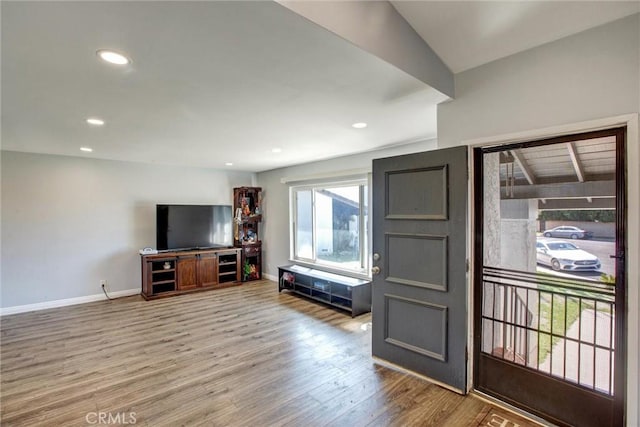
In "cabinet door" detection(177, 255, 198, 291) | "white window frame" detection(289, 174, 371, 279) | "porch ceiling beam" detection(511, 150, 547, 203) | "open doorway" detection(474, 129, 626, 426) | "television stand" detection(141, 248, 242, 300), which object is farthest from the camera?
"cabinet door" detection(177, 255, 198, 291)

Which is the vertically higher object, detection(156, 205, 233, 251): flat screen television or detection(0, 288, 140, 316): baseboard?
detection(156, 205, 233, 251): flat screen television

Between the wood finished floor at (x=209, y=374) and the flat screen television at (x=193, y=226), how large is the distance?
1.52 metres

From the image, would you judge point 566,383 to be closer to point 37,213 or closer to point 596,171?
point 596,171

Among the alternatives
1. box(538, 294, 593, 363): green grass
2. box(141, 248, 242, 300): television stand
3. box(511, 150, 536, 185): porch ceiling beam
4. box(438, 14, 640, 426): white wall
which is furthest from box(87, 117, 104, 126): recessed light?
box(538, 294, 593, 363): green grass

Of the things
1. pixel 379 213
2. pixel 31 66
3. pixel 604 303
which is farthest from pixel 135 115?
pixel 604 303

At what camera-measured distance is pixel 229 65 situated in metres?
1.82

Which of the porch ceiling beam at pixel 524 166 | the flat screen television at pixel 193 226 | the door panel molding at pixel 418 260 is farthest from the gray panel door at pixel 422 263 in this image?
the flat screen television at pixel 193 226

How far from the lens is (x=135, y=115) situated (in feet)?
8.77

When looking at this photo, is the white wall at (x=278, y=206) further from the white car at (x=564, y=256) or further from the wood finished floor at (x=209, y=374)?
the white car at (x=564, y=256)

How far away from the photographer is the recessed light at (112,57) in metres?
1.64

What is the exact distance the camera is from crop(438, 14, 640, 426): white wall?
1.62 metres

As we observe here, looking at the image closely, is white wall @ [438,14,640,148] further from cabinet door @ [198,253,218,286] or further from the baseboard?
the baseboard

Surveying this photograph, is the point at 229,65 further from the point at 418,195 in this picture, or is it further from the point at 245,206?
the point at 245,206

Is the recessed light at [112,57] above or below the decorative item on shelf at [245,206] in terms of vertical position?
above
